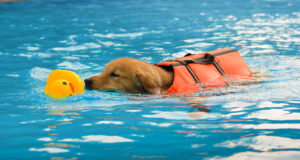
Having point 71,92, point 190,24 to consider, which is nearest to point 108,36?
point 190,24

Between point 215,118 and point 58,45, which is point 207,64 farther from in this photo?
point 58,45

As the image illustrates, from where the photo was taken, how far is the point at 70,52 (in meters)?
9.31

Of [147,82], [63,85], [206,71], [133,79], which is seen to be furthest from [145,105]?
[206,71]

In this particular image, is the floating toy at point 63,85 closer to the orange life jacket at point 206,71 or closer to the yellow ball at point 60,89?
the yellow ball at point 60,89

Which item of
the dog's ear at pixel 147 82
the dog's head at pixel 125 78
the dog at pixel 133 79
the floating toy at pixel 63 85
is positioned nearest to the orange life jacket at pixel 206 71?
the dog at pixel 133 79

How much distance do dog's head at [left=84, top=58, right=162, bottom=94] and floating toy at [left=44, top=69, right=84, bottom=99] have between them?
0.95 ft

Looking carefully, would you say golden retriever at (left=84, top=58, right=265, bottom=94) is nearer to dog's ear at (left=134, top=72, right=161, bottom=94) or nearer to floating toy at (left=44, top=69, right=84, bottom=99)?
dog's ear at (left=134, top=72, right=161, bottom=94)

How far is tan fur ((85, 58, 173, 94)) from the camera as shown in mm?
5559

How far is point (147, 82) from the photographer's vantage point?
550 centimetres

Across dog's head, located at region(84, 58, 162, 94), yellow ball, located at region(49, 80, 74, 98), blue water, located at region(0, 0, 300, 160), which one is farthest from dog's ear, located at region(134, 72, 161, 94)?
yellow ball, located at region(49, 80, 74, 98)

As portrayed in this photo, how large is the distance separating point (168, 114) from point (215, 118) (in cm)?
54

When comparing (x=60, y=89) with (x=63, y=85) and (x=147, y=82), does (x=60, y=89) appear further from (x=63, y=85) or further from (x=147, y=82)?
(x=147, y=82)

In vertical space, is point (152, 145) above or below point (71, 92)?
below

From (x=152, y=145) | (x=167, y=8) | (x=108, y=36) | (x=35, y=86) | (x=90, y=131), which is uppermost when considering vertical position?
(x=167, y=8)
